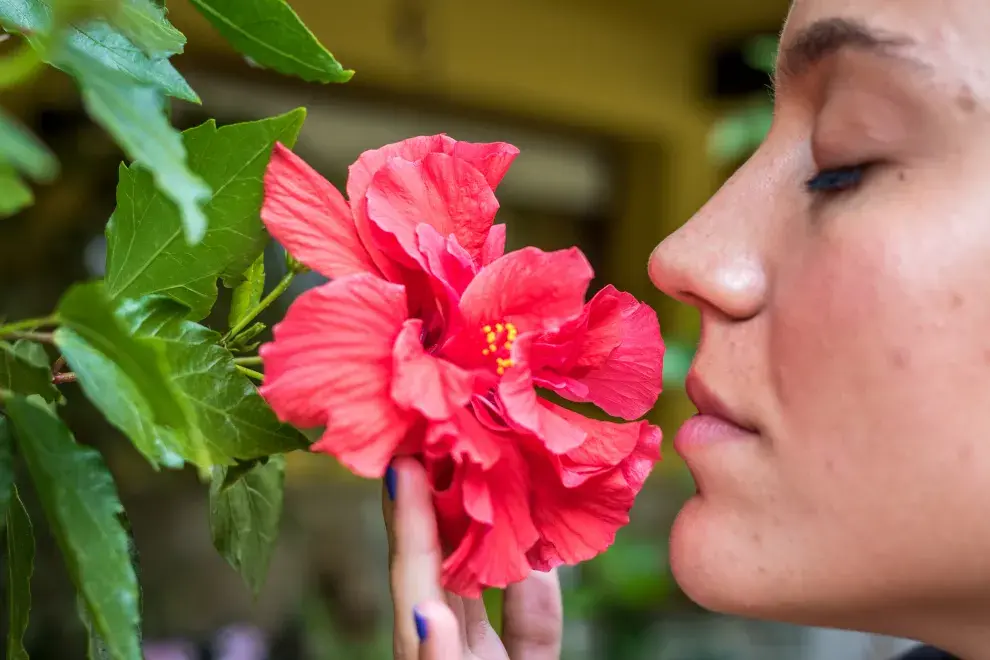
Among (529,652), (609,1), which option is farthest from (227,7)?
(609,1)

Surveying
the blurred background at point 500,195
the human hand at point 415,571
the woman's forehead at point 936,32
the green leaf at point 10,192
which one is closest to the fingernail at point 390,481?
the human hand at point 415,571

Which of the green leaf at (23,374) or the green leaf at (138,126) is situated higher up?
the green leaf at (138,126)

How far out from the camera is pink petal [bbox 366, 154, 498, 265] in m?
0.44

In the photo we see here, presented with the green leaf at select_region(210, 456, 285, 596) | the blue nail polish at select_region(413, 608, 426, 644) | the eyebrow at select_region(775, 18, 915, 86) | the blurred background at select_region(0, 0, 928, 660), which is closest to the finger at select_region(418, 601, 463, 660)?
the blue nail polish at select_region(413, 608, 426, 644)

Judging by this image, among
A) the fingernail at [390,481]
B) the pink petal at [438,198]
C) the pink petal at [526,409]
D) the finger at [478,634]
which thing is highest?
the pink petal at [438,198]

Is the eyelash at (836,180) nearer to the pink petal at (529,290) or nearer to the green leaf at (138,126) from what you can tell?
the pink petal at (529,290)

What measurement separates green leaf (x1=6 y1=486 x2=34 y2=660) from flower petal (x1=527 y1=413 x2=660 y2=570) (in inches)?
8.6

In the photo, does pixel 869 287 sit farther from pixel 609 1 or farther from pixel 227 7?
pixel 609 1

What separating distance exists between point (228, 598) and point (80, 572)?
1841 millimetres

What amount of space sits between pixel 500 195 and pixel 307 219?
8.74 ft

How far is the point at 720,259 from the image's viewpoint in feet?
1.69

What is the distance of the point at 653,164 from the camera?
3.30m

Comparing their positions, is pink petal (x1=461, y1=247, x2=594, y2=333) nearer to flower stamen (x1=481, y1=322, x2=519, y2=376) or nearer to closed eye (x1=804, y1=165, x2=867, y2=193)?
flower stamen (x1=481, y1=322, x2=519, y2=376)

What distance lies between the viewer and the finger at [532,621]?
63cm
